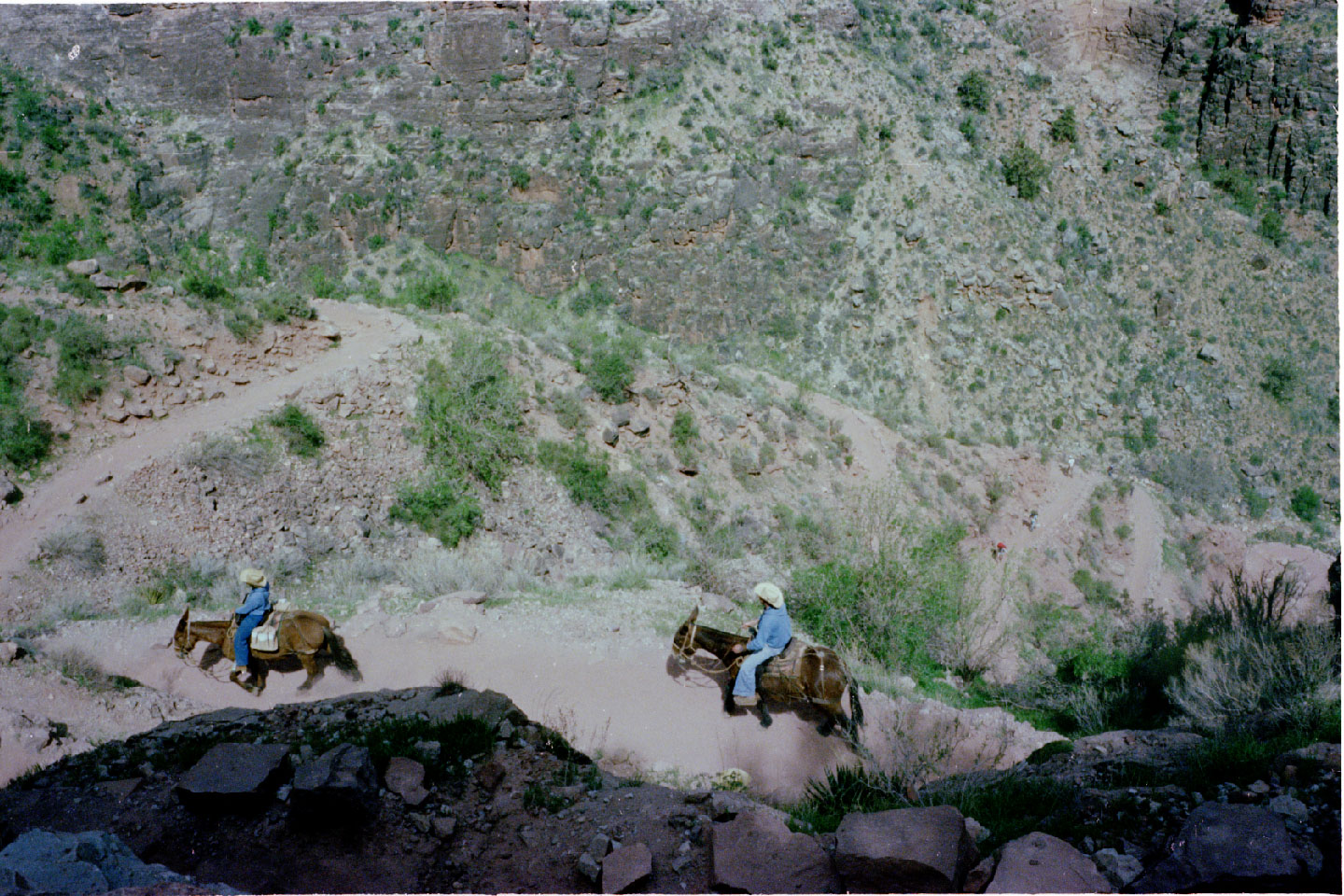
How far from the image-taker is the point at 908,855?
6.12 metres

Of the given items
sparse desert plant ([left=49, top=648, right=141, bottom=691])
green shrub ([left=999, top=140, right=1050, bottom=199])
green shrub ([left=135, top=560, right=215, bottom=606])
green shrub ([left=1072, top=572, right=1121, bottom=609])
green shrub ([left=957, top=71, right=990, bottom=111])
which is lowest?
green shrub ([left=1072, top=572, right=1121, bottom=609])

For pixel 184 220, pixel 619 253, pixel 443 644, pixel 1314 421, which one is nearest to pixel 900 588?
pixel 443 644

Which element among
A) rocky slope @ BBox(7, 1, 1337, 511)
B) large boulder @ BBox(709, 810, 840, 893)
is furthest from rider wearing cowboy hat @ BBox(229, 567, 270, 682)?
rocky slope @ BBox(7, 1, 1337, 511)

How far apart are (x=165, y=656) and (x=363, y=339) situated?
13.2 m

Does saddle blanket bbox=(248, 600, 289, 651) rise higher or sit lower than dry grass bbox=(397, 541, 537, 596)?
higher

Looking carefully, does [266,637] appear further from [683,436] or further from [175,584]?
[683,436]

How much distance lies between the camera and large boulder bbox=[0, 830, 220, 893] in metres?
5.07

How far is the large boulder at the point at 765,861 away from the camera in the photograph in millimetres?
6379

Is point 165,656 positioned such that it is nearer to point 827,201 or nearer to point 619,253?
point 619,253

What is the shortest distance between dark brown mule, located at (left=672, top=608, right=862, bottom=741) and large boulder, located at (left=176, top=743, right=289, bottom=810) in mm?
5292

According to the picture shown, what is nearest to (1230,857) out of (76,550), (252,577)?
(252,577)

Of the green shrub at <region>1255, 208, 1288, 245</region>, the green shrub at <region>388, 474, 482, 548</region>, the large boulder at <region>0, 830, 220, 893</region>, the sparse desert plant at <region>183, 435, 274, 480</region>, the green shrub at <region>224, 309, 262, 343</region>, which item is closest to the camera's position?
the large boulder at <region>0, 830, 220, 893</region>

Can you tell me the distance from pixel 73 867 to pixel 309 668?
614cm

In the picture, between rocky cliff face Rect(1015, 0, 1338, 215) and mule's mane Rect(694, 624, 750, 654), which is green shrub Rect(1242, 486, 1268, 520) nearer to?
rocky cliff face Rect(1015, 0, 1338, 215)
